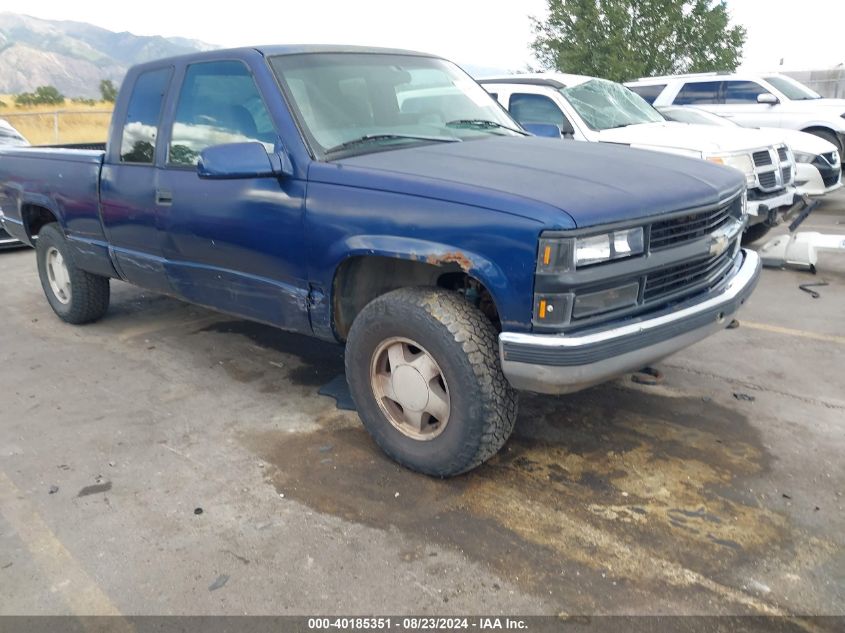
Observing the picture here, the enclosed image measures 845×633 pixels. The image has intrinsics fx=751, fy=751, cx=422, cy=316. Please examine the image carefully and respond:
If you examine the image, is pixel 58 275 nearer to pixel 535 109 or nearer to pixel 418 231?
pixel 418 231

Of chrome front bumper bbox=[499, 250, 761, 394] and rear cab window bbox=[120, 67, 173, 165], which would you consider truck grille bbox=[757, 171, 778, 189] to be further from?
rear cab window bbox=[120, 67, 173, 165]

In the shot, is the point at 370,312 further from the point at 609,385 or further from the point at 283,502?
the point at 609,385

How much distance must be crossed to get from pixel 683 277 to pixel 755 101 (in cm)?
1081

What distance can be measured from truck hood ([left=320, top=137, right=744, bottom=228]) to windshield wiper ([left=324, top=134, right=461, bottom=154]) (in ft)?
0.38

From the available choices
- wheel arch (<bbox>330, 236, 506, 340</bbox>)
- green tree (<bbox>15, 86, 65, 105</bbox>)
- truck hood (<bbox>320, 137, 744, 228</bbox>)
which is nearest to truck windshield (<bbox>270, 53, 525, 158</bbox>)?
truck hood (<bbox>320, 137, 744, 228</bbox>)

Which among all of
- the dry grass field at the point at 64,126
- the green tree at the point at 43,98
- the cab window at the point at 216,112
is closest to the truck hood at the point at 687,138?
the cab window at the point at 216,112

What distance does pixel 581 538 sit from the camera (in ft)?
9.71

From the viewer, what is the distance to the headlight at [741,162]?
7008 millimetres

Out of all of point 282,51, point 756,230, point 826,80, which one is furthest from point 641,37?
point 282,51

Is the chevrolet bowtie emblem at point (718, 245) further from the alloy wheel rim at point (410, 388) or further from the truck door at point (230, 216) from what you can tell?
the truck door at point (230, 216)

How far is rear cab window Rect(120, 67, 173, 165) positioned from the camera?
4.61 meters

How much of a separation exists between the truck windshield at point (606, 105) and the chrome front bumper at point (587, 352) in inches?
198

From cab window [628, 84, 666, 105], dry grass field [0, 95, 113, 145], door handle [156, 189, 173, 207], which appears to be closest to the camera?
door handle [156, 189, 173, 207]

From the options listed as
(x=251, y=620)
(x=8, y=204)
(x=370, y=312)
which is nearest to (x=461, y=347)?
(x=370, y=312)
